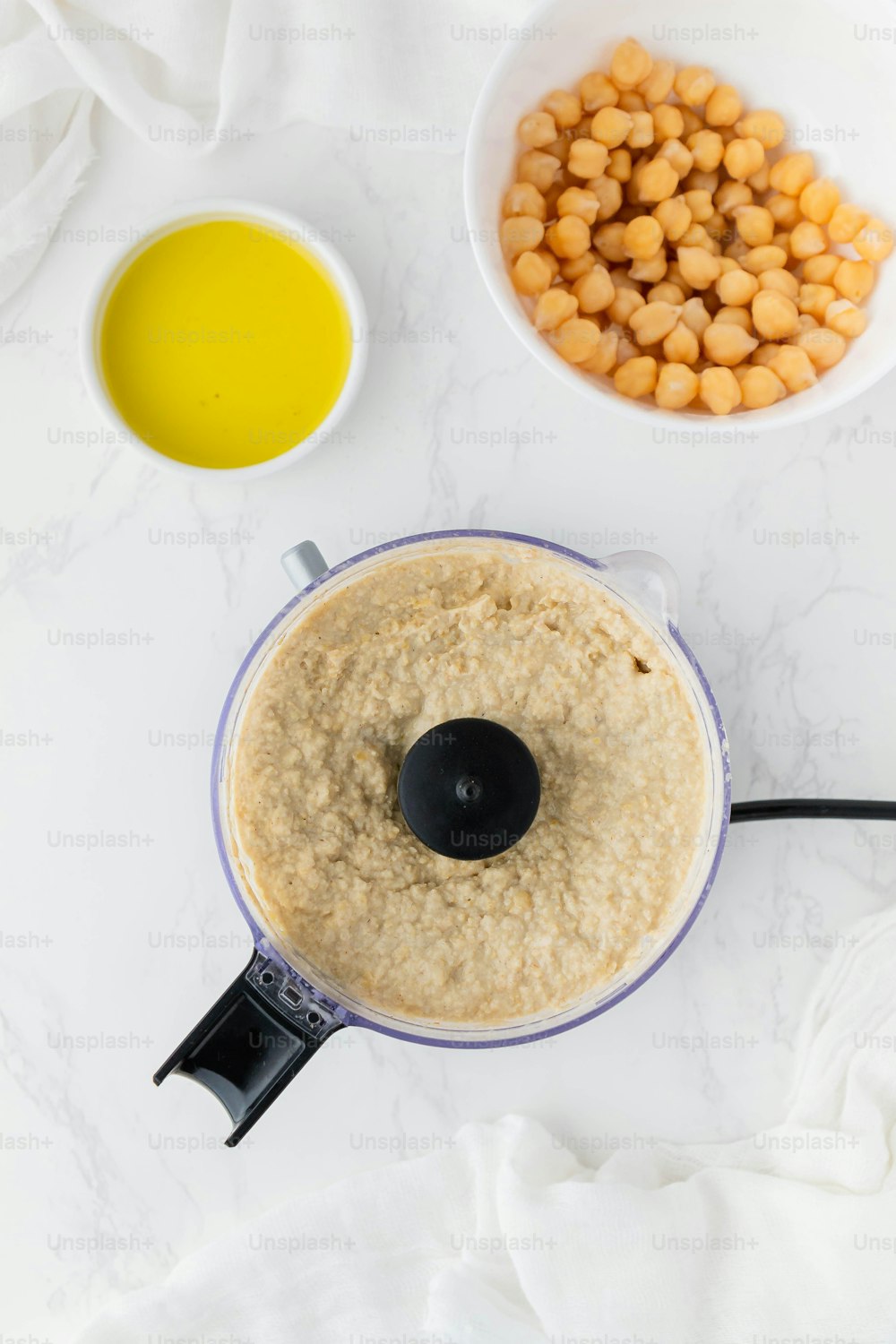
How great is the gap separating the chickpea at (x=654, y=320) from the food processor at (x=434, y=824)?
270 millimetres

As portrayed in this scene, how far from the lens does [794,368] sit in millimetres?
1247

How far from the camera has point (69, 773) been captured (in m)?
1.38

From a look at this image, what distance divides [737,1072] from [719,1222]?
175 mm

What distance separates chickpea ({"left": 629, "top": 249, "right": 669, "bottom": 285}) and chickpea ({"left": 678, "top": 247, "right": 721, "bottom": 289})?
0.02 m

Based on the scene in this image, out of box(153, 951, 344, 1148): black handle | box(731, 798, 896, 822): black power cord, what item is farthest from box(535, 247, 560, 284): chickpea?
box(153, 951, 344, 1148): black handle

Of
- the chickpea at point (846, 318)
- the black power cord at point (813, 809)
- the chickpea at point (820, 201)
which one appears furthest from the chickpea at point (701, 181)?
the black power cord at point (813, 809)

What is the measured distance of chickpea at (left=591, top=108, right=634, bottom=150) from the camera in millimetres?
1241

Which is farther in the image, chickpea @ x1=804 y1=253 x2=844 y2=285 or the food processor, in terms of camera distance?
chickpea @ x1=804 y1=253 x2=844 y2=285

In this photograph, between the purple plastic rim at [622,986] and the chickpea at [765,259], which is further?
Result: the chickpea at [765,259]

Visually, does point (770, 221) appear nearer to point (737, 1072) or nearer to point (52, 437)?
point (52, 437)

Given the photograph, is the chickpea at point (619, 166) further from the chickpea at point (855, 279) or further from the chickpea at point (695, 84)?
the chickpea at point (855, 279)

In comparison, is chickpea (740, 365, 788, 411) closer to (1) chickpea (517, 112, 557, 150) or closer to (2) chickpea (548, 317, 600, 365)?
(2) chickpea (548, 317, 600, 365)

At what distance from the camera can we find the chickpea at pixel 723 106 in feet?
4.20

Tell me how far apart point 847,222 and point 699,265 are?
174 mm
